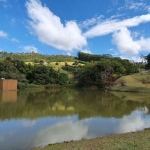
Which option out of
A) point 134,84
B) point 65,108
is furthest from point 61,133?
point 134,84

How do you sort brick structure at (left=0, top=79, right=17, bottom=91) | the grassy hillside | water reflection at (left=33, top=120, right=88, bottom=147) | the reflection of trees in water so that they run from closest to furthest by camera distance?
water reflection at (left=33, top=120, right=88, bottom=147), the reflection of trees in water, brick structure at (left=0, top=79, right=17, bottom=91), the grassy hillside

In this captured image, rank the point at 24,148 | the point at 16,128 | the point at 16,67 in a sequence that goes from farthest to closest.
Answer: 1. the point at 16,67
2. the point at 16,128
3. the point at 24,148

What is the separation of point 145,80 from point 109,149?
151 ft

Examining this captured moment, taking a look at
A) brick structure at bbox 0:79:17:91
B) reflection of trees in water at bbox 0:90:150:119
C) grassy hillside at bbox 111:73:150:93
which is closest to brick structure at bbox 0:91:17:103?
reflection of trees in water at bbox 0:90:150:119

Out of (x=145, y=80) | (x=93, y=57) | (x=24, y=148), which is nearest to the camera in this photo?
(x=24, y=148)

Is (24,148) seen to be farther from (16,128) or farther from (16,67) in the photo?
(16,67)

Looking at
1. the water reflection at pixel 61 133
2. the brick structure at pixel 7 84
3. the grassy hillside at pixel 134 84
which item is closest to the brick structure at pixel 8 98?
the brick structure at pixel 7 84

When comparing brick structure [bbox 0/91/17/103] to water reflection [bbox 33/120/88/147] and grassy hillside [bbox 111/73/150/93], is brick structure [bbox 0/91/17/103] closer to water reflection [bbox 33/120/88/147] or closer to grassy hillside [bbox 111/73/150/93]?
water reflection [bbox 33/120/88/147]

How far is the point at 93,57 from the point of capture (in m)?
104

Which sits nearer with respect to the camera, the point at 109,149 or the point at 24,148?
the point at 109,149

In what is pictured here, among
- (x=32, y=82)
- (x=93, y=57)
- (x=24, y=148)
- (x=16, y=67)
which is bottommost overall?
(x=24, y=148)

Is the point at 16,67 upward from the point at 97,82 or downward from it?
upward

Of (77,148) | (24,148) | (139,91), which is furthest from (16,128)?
(139,91)

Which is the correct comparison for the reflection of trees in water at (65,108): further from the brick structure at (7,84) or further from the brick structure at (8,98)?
the brick structure at (7,84)
